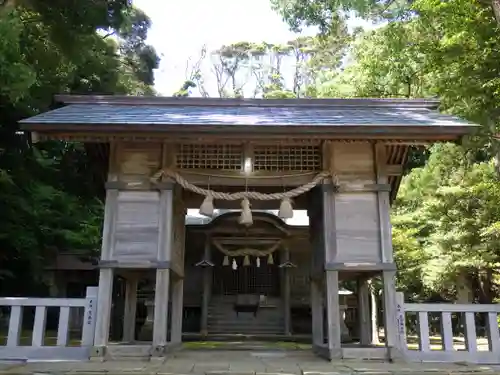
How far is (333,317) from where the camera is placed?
6.91 metres

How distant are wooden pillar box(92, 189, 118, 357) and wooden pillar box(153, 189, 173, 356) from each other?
70cm

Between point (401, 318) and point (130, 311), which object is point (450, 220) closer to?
point (401, 318)

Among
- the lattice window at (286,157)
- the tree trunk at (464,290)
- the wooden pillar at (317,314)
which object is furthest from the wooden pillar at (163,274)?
the tree trunk at (464,290)

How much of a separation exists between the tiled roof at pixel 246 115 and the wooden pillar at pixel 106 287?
49.9 inches

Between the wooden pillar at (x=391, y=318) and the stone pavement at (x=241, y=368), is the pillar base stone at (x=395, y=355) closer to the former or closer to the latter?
the wooden pillar at (x=391, y=318)

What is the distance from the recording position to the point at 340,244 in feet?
23.4

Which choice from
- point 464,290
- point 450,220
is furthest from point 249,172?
point 464,290

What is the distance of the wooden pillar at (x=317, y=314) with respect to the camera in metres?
8.69

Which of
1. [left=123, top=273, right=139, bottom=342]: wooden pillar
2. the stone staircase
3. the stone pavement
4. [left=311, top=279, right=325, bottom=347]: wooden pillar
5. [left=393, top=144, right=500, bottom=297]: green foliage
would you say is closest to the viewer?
the stone pavement

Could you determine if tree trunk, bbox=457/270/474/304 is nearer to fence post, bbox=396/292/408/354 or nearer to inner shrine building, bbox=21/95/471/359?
inner shrine building, bbox=21/95/471/359

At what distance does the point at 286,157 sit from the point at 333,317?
2637 mm

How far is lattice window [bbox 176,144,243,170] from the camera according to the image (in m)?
7.62

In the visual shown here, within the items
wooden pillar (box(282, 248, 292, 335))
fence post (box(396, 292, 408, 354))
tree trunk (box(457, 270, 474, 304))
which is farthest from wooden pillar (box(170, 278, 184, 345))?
tree trunk (box(457, 270, 474, 304))

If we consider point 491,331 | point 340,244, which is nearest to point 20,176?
point 340,244
